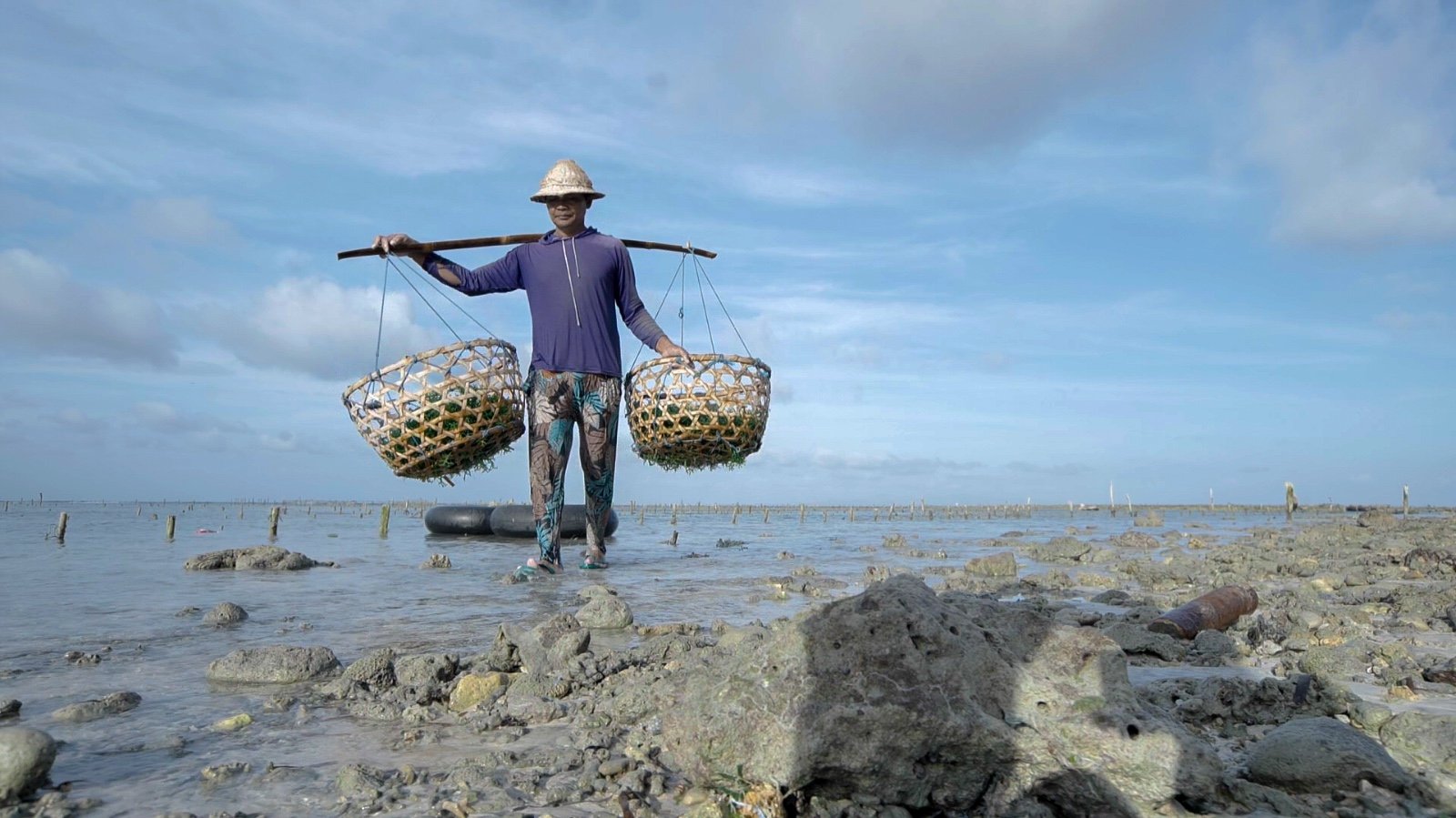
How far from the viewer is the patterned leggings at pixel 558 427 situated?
696cm

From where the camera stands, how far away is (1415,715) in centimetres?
256

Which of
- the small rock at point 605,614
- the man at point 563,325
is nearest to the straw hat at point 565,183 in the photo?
the man at point 563,325

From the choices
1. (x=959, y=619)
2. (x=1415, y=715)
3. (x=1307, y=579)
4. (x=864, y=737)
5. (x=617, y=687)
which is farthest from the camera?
(x=1307, y=579)

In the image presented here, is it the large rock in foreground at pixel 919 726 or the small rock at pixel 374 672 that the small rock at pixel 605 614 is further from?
the large rock in foreground at pixel 919 726

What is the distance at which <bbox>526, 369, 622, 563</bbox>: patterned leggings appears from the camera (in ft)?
22.8

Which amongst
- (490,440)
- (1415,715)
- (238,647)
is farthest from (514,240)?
(1415,715)

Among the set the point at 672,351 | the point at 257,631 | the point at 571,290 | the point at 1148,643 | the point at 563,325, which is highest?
the point at 571,290

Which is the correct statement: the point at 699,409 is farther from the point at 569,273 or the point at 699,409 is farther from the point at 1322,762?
the point at 1322,762

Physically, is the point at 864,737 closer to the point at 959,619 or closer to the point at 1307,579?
the point at 959,619

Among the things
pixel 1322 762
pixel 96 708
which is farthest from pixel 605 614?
pixel 1322 762

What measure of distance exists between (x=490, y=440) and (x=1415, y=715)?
19.7 feet

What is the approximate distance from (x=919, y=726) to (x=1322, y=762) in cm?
115

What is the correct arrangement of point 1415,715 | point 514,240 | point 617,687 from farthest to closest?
point 514,240
point 617,687
point 1415,715

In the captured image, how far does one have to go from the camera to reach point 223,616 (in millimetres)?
4723
